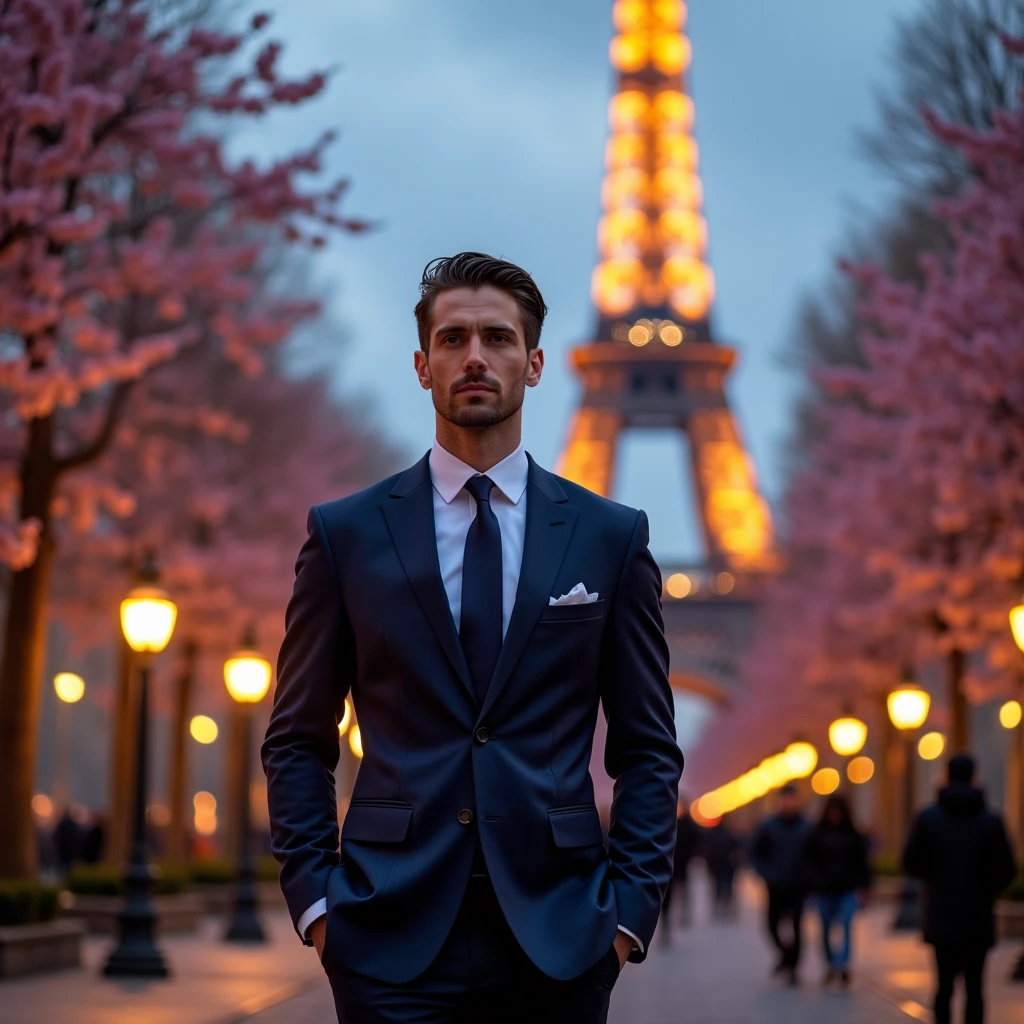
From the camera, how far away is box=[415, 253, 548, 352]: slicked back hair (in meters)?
5.02

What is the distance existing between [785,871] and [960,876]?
27.7ft

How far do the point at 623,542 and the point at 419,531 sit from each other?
49cm

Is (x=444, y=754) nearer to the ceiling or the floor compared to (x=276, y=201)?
nearer to the floor

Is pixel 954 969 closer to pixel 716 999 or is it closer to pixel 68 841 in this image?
pixel 716 999

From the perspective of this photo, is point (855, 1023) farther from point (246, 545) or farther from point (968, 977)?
point (246, 545)

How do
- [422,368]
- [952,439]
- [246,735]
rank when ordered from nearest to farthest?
[422,368]
[952,439]
[246,735]

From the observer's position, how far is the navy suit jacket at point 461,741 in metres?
4.60

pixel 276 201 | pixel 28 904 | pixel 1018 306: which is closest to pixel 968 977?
pixel 28 904

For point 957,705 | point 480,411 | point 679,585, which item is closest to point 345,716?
point 480,411

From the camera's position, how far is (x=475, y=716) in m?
4.77

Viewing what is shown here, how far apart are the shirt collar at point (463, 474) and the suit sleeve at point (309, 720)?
0.31 metres

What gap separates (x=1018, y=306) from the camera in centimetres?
2120

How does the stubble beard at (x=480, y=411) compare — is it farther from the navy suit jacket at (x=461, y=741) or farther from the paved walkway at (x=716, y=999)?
the paved walkway at (x=716, y=999)

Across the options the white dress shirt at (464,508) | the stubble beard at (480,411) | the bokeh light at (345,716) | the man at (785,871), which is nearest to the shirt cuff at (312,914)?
the bokeh light at (345,716)
